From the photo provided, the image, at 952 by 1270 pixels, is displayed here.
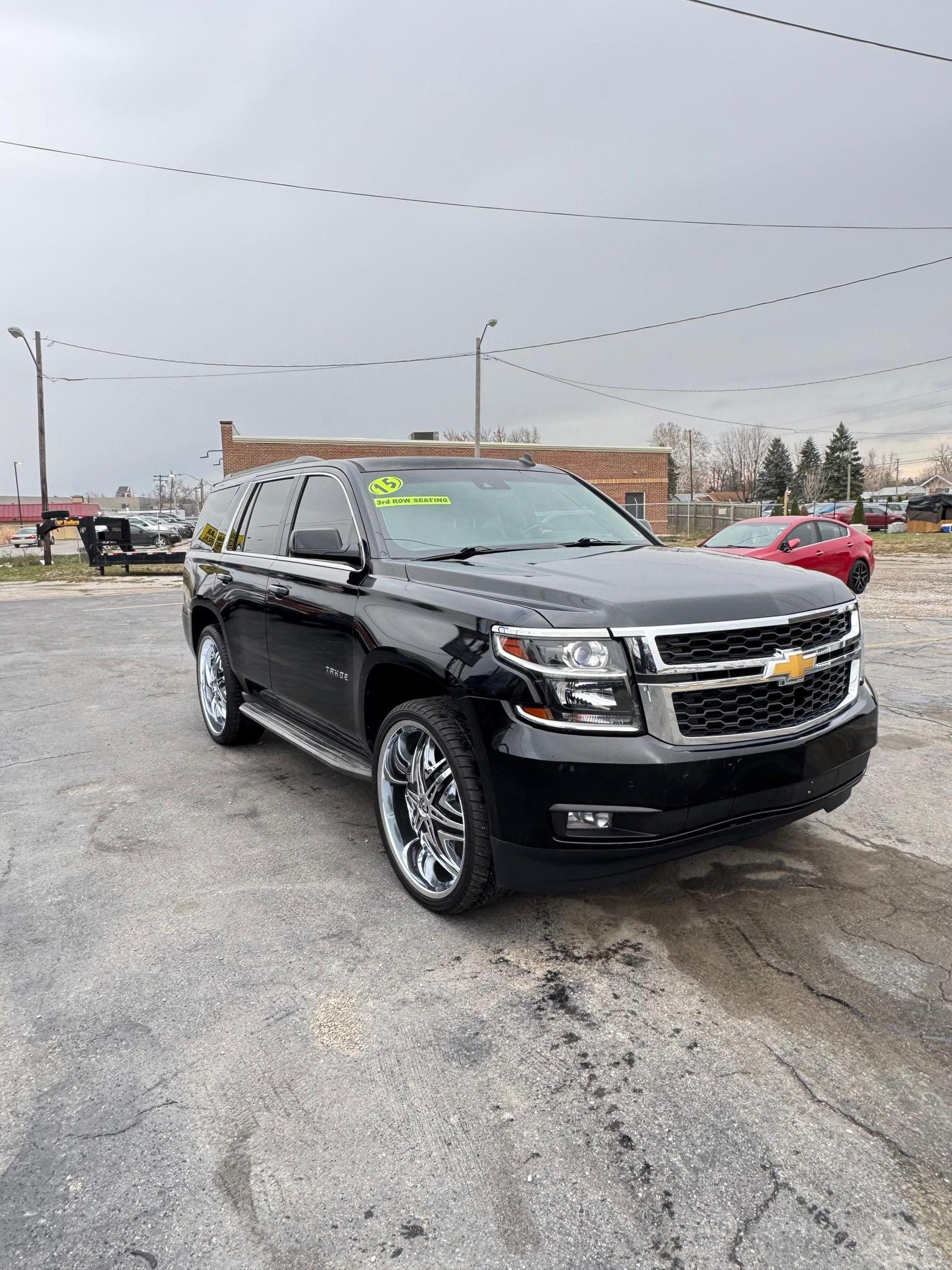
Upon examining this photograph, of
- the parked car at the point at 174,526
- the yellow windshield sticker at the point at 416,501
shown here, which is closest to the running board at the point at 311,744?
the yellow windshield sticker at the point at 416,501

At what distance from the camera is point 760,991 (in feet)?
9.00

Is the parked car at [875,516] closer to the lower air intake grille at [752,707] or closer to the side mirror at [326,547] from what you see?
the side mirror at [326,547]

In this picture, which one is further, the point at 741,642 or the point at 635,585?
the point at 635,585

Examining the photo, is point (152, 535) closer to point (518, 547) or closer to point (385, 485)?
point (385, 485)

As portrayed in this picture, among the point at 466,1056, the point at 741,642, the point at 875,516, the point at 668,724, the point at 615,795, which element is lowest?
the point at 466,1056

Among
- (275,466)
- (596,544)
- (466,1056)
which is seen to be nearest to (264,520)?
(275,466)

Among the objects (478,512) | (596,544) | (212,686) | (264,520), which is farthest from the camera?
(212,686)

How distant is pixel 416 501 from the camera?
4.34 metres

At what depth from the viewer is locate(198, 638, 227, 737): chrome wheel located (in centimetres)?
588

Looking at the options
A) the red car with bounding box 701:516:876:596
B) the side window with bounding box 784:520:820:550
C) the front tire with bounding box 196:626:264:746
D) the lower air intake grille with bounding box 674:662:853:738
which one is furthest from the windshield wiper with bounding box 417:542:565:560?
the side window with bounding box 784:520:820:550

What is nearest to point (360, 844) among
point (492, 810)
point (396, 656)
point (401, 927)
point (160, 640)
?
point (401, 927)

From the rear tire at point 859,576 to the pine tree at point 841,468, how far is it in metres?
81.8

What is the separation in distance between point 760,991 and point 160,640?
33.2 feet

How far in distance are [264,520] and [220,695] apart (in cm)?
139
